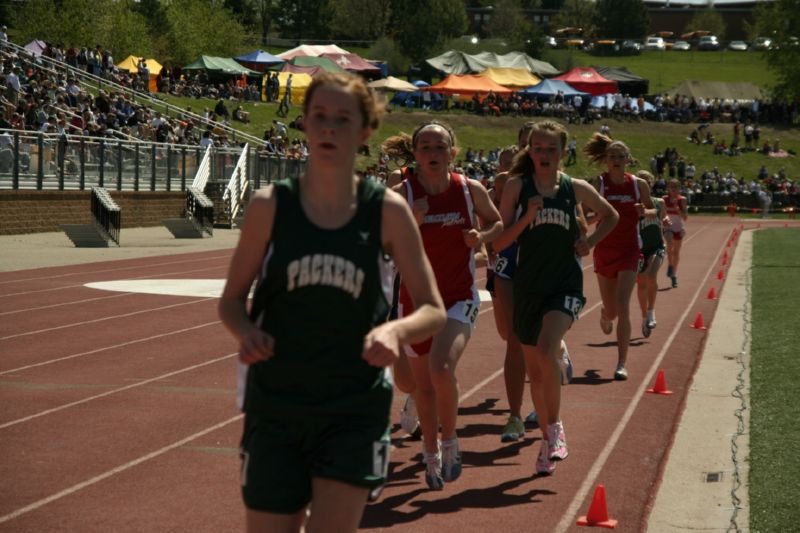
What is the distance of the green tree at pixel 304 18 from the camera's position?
13512 cm

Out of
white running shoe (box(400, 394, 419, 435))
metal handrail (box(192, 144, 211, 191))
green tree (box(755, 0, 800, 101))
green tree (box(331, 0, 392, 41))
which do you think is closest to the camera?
white running shoe (box(400, 394, 419, 435))

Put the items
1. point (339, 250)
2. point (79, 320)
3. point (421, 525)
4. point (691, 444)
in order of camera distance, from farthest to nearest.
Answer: point (79, 320) → point (691, 444) → point (421, 525) → point (339, 250)

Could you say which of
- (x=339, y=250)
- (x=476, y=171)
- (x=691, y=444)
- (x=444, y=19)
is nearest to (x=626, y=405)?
(x=691, y=444)

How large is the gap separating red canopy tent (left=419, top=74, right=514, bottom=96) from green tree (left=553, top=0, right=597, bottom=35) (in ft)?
294

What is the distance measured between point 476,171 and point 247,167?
54.1 feet

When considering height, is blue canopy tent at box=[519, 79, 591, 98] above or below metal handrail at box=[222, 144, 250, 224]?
above

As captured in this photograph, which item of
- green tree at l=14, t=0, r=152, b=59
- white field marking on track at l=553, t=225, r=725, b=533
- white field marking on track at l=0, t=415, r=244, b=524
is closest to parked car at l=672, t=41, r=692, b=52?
green tree at l=14, t=0, r=152, b=59

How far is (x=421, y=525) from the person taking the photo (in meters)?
6.45

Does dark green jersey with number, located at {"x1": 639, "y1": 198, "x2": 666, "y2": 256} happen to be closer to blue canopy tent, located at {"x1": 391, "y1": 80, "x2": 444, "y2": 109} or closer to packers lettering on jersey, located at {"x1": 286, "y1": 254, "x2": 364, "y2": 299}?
packers lettering on jersey, located at {"x1": 286, "y1": 254, "x2": 364, "y2": 299}

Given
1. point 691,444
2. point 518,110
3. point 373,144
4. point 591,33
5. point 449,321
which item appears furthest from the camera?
point 591,33

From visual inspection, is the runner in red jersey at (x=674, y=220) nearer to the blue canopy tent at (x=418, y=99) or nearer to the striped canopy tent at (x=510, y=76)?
the striped canopy tent at (x=510, y=76)

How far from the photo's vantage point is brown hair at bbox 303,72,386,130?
3906mm

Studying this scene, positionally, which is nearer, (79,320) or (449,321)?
(449,321)

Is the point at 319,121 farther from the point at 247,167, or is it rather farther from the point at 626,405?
the point at 247,167
